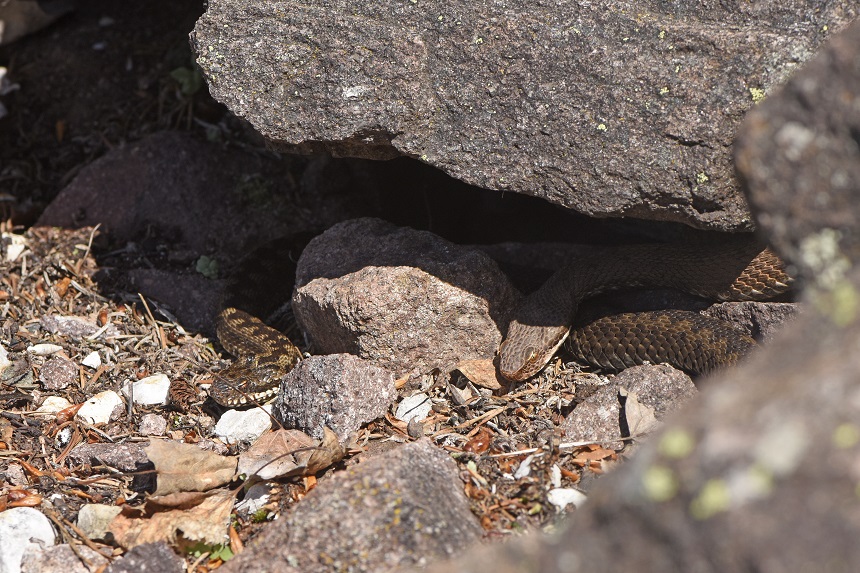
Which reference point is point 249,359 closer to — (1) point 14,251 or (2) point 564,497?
(1) point 14,251

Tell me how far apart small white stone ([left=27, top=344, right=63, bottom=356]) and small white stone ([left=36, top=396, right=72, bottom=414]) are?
0.47m

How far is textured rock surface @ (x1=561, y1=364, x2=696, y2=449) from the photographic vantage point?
163 inches

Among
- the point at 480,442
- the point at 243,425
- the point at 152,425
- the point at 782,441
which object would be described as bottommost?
the point at 152,425

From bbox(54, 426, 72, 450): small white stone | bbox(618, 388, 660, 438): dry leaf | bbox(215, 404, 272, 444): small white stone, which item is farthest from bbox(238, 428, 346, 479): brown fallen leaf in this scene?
bbox(618, 388, 660, 438): dry leaf

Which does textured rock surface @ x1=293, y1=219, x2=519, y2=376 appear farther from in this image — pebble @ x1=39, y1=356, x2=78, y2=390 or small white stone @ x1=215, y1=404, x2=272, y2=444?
pebble @ x1=39, y1=356, x2=78, y2=390

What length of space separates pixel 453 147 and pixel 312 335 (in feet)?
5.70

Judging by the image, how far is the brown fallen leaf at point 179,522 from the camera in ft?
12.2

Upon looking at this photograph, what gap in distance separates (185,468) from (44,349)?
7.06ft

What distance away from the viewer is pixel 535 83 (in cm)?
427

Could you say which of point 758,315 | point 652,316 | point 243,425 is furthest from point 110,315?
point 758,315

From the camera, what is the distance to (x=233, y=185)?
22.8 ft

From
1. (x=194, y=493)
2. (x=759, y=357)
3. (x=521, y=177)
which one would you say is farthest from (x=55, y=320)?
(x=759, y=357)

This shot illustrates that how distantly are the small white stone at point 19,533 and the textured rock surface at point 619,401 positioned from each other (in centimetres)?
268

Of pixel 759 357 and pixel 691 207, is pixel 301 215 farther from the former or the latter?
pixel 759 357
